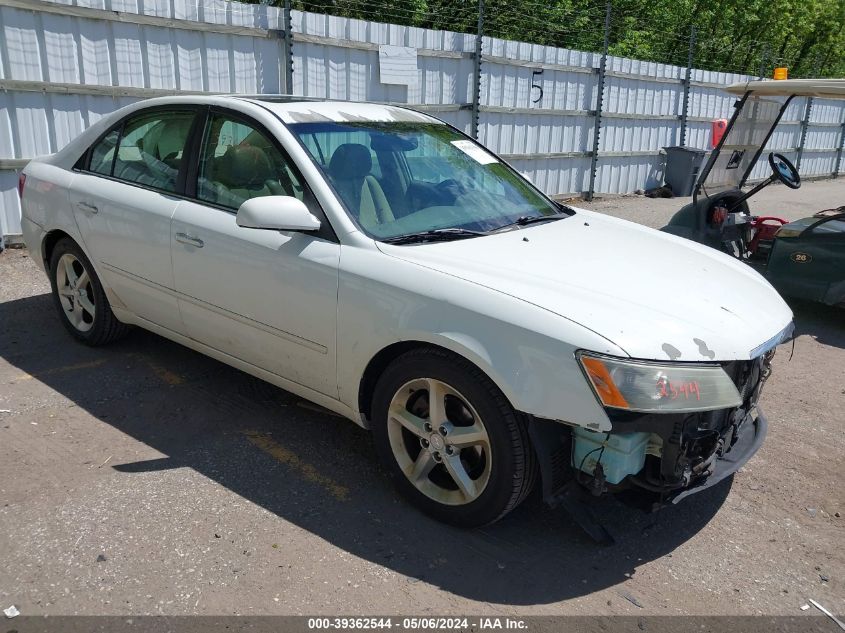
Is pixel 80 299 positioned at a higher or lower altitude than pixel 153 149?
lower

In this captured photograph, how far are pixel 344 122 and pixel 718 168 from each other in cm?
418

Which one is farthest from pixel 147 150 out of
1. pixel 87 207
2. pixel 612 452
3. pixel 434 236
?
pixel 612 452

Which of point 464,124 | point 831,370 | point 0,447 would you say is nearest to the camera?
point 0,447

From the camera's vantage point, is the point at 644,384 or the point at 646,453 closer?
the point at 644,384

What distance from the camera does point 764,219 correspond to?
737cm

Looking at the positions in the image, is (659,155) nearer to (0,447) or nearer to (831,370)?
(831,370)

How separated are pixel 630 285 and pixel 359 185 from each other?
137 centimetres

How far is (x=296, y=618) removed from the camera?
8.75ft

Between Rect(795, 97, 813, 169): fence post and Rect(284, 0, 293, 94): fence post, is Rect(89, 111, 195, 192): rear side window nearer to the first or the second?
Rect(284, 0, 293, 94): fence post

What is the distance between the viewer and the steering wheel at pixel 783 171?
6.48m

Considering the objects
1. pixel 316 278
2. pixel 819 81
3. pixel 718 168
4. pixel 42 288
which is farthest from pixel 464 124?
pixel 316 278

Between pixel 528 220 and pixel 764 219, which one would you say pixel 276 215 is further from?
pixel 764 219

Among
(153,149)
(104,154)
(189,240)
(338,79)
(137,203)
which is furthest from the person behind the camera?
(338,79)

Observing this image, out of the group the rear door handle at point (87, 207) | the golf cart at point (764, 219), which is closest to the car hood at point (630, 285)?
the rear door handle at point (87, 207)
